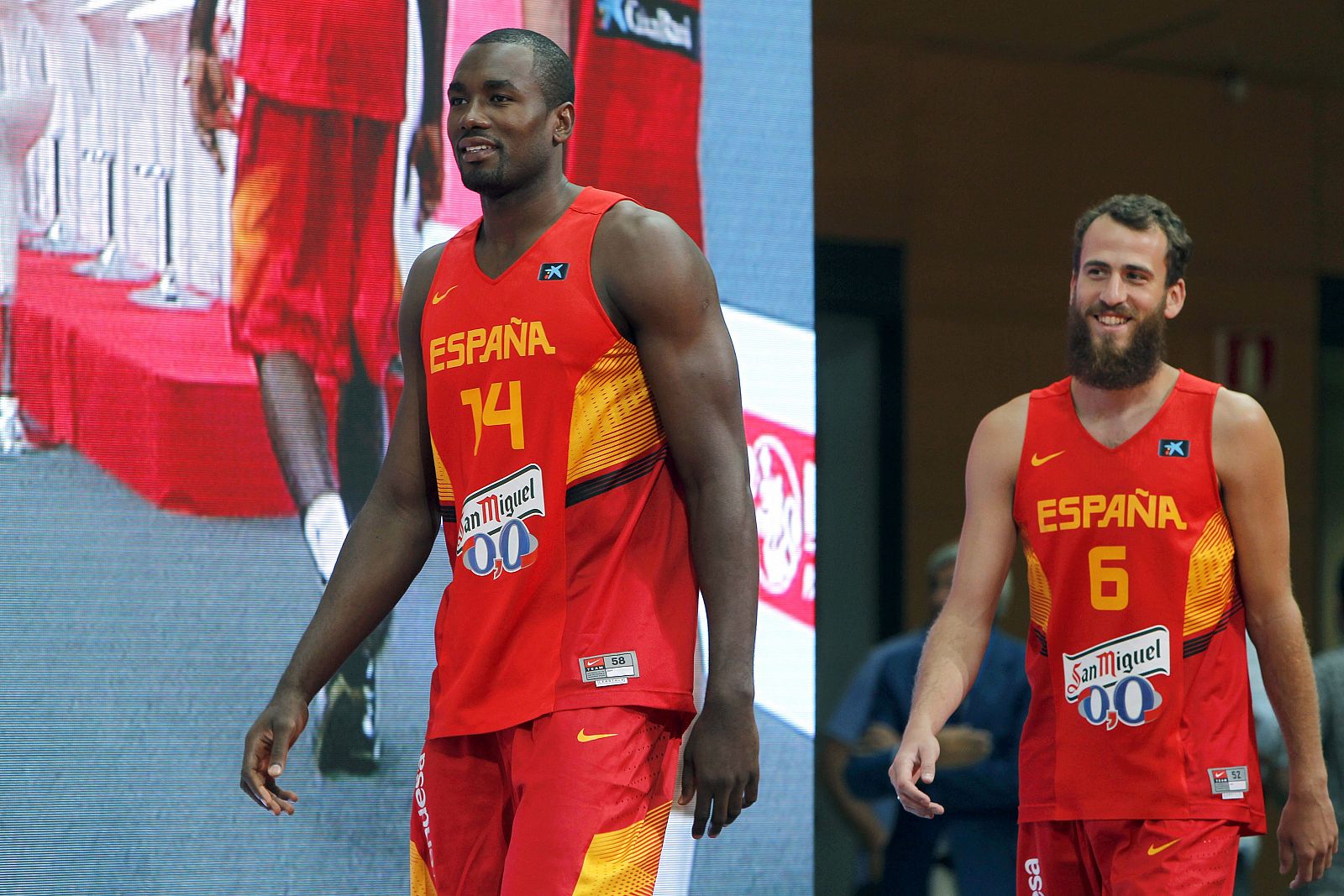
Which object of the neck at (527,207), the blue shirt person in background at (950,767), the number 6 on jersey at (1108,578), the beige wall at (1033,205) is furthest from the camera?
the beige wall at (1033,205)

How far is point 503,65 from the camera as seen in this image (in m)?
3.09

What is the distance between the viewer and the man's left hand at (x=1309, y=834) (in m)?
3.68

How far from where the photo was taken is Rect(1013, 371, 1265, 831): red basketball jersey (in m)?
3.68

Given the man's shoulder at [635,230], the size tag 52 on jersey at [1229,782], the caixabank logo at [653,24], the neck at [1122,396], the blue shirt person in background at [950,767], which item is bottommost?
the blue shirt person in background at [950,767]

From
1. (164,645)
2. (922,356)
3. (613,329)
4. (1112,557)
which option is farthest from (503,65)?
(922,356)

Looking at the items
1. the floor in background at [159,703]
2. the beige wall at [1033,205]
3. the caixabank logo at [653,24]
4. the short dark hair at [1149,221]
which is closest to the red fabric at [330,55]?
the caixabank logo at [653,24]

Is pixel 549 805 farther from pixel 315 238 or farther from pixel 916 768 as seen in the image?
pixel 315 238

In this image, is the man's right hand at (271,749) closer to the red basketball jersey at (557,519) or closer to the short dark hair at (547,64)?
the red basketball jersey at (557,519)

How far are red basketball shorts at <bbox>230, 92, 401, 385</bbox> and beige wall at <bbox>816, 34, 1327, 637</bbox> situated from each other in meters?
5.21

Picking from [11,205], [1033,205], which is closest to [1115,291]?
[11,205]

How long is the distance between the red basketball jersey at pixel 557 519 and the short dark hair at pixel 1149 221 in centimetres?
143

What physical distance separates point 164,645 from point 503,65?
200 cm

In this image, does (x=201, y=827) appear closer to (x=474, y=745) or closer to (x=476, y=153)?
(x=474, y=745)

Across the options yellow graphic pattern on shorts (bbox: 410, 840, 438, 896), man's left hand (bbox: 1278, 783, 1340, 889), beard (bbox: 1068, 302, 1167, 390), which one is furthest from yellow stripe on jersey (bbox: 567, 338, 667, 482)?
man's left hand (bbox: 1278, 783, 1340, 889)
